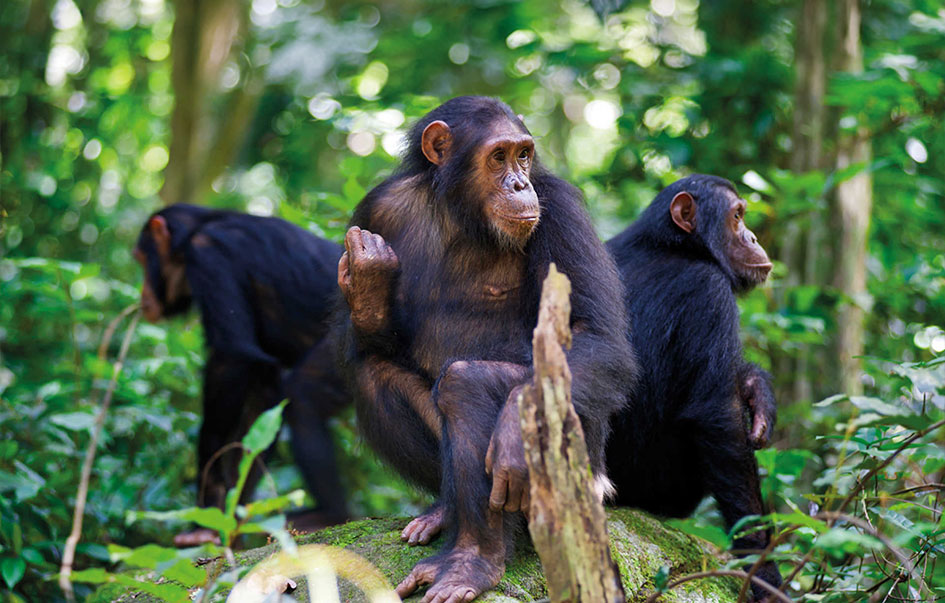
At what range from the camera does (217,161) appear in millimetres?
11078

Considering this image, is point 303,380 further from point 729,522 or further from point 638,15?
point 638,15

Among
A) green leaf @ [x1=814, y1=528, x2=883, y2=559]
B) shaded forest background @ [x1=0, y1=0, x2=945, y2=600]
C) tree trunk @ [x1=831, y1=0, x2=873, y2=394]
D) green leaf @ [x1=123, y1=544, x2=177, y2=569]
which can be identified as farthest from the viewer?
tree trunk @ [x1=831, y1=0, x2=873, y2=394]

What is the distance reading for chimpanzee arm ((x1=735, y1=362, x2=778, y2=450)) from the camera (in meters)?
4.41

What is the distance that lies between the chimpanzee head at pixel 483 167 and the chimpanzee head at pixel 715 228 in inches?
38.7

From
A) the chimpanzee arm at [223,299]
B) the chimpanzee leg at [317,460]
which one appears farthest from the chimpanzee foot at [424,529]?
the chimpanzee arm at [223,299]

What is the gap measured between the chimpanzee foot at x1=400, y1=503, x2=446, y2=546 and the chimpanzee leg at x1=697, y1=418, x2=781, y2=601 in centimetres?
139

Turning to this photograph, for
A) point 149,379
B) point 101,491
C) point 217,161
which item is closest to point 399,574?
point 101,491

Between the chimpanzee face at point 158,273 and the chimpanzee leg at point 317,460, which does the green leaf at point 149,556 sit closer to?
the chimpanzee leg at point 317,460

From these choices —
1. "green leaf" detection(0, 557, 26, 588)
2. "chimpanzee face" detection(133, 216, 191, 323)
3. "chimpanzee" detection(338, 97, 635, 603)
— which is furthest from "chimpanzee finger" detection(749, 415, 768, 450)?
"chimpanzee face" detection(133, 216, 191, 323)

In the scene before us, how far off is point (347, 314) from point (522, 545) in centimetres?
128

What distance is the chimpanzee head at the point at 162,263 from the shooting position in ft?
22.1

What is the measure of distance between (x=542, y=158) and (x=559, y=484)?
240 cm

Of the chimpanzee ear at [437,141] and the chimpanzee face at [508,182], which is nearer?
the chimpanzee face at [508,182]

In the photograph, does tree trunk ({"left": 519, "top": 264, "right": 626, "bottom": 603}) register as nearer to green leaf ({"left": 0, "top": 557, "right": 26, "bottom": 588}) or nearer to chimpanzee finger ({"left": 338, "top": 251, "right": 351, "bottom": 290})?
chimpanzee finger ({"left": 338, "top": 251, "right": 351, "bottom": 290})
